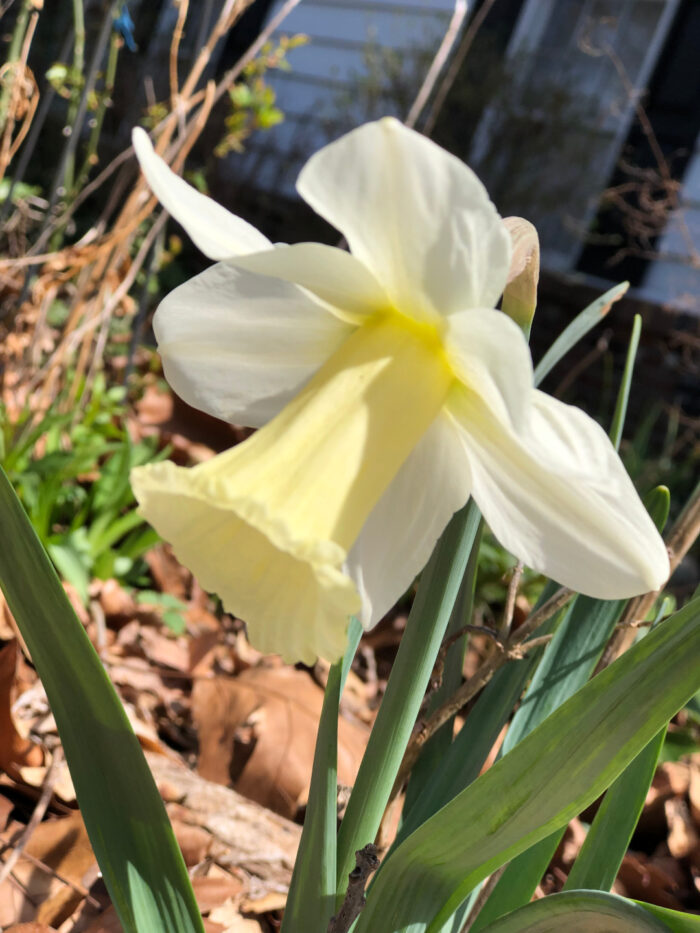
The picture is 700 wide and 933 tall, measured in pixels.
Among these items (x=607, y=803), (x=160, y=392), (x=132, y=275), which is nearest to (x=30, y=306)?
(x=132, y=275)

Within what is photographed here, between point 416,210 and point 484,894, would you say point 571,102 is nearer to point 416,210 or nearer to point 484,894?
point 484,894

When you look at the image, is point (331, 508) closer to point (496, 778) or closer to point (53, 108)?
point (496, 778)

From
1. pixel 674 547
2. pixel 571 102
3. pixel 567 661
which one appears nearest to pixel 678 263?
pixel 571 102

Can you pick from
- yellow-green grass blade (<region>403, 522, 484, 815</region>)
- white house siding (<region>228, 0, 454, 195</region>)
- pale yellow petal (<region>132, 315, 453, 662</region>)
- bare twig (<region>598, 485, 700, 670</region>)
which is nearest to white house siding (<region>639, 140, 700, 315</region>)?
white house siding (<region>228, 0, 454, 195</region>)

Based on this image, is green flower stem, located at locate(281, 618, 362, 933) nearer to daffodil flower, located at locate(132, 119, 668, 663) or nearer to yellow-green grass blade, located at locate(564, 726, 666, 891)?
daffodil flower, located at locate(132, 119, 668, 663)

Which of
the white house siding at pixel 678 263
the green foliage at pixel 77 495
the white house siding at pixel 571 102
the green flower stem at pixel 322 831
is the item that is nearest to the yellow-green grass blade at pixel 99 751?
the green flower stem at pixel 322 831
